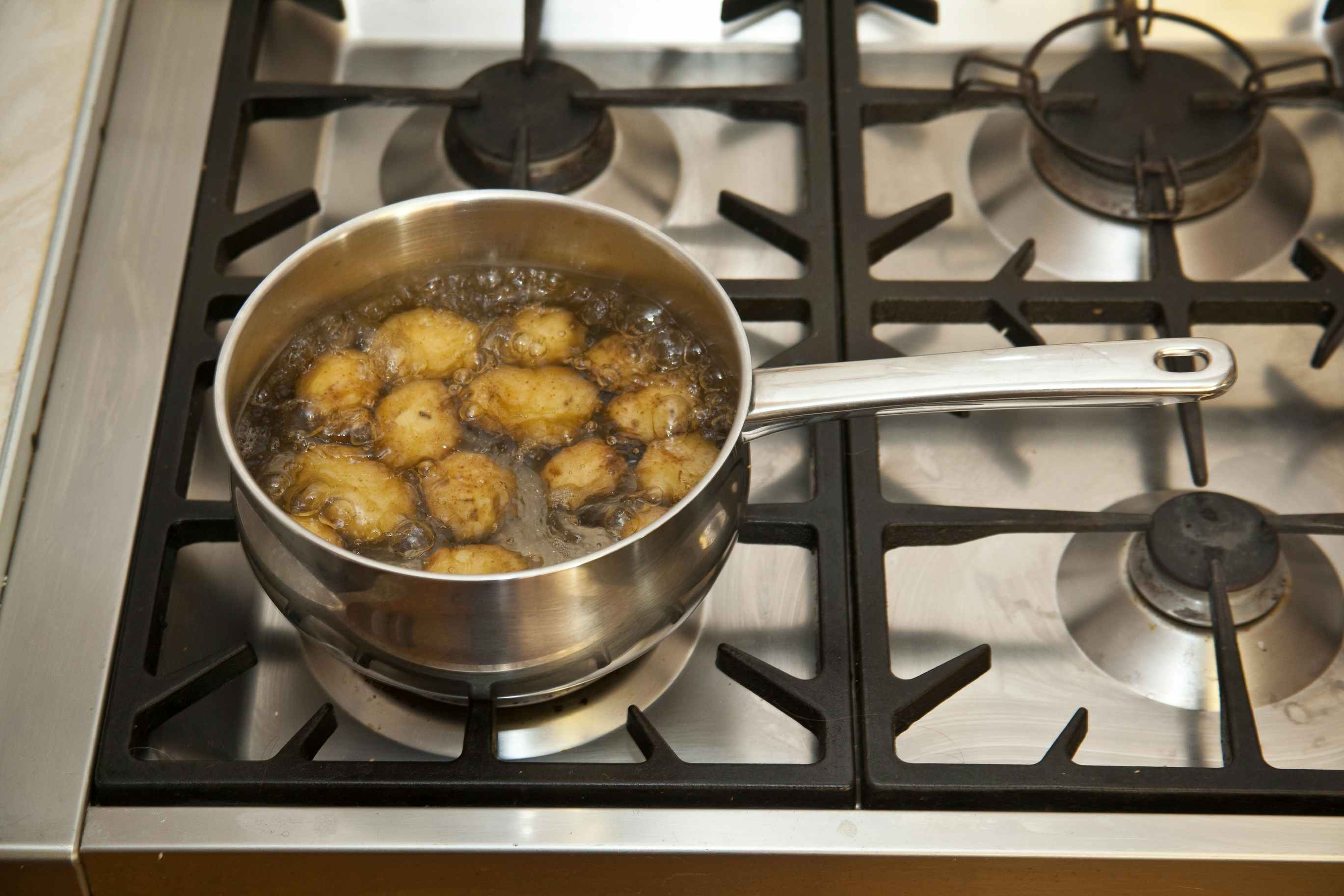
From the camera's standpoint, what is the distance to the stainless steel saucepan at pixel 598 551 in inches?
23.8

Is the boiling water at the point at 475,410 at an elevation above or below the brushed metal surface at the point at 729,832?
above

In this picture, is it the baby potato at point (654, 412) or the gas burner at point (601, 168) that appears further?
the gas burner at point (601, 168)

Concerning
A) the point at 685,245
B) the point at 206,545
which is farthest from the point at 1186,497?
the point at 206,545

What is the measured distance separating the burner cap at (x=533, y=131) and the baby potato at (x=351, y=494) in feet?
0.95

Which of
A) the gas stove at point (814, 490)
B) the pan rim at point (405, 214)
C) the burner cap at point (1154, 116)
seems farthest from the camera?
the burner cap at point (1154, 116)

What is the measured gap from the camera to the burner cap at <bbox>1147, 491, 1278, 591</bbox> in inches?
29.3

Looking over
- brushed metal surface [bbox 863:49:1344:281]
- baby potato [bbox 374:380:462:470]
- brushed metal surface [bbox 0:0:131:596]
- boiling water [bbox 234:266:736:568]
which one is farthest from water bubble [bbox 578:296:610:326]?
brushed metal surface [bbox 0:0:131:596]

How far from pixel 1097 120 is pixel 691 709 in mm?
483

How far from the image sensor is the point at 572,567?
588 mm

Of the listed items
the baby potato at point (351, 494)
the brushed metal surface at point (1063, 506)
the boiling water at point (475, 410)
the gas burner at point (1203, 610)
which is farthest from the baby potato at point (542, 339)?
the gas burner at point (1203, 610)

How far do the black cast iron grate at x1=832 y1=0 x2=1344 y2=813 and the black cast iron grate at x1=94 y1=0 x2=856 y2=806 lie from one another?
0.05ft

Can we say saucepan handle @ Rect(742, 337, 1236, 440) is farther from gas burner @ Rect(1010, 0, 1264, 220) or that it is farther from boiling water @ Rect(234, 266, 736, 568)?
gas burner @ Rect(1010, 0, 1264, 220)

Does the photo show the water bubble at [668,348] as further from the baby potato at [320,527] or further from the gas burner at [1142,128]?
the gas burner at [1142,128]

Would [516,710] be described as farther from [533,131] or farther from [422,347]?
[533,131]
